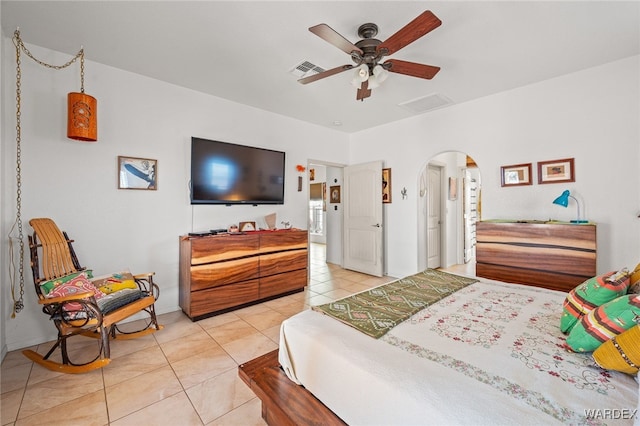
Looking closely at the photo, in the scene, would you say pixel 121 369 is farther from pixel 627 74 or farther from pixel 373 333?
pixel 627 74

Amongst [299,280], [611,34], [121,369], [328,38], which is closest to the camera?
[328,38]

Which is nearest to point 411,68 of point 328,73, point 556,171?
point 328,73

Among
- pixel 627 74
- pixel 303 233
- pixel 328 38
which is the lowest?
pixel 303 233

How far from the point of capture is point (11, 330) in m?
2.35

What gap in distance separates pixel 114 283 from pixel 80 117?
4.95 ft

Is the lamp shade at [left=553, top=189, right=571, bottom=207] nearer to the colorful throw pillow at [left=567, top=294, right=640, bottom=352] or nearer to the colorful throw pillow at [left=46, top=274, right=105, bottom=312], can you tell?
the colorful throw pillow at [left=567, top=294, right=640, bottom=352]

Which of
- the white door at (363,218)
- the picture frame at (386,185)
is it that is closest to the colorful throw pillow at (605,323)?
the white door at (363,218)

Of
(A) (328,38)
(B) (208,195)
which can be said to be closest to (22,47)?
(B) (208,195)

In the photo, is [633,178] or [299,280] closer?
[633,178]

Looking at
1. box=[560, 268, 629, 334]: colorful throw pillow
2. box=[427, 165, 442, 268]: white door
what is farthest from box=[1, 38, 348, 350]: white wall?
box=[560, 268, 629, 334]: colorful throw pillow

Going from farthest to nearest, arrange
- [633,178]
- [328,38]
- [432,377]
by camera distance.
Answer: [633,178] < [328,38] < [432,377]

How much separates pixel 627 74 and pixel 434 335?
11.5 ft

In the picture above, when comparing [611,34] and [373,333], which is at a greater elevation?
[611,34]

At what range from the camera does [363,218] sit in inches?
198
